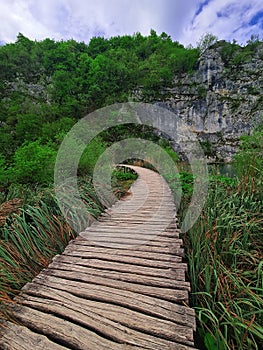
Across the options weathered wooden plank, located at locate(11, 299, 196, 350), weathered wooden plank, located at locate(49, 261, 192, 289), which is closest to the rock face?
weathered wooden plank, located at locate(49, 261, 192, 289)

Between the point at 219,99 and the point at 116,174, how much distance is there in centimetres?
2966

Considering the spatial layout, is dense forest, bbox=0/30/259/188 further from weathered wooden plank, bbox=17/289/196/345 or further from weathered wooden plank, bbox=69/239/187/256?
weathered wooden plank, bbox=17/289/196/345

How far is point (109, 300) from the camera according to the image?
1533 mm

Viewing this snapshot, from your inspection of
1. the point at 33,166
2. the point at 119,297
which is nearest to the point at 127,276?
the point at 119,297

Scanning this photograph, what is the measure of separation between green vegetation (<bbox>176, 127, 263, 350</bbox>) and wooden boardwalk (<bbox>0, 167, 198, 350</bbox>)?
0.20m

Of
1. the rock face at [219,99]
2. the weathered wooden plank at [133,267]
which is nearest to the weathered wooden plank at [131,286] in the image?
the weathered wooden plank at [133,267]

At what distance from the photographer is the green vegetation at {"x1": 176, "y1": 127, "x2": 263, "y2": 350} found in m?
1.30

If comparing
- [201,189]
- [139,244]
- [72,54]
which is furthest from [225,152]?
[72,54]

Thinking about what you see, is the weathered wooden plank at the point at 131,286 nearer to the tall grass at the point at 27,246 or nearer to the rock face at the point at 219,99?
the tall grass at the point at 27,246

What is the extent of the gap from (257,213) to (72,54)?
44181 mm

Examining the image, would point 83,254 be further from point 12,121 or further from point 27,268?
point 12,121

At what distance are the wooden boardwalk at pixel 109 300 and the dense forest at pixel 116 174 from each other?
19 centimetres

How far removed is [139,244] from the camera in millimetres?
2477

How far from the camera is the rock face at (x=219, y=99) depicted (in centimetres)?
2870
